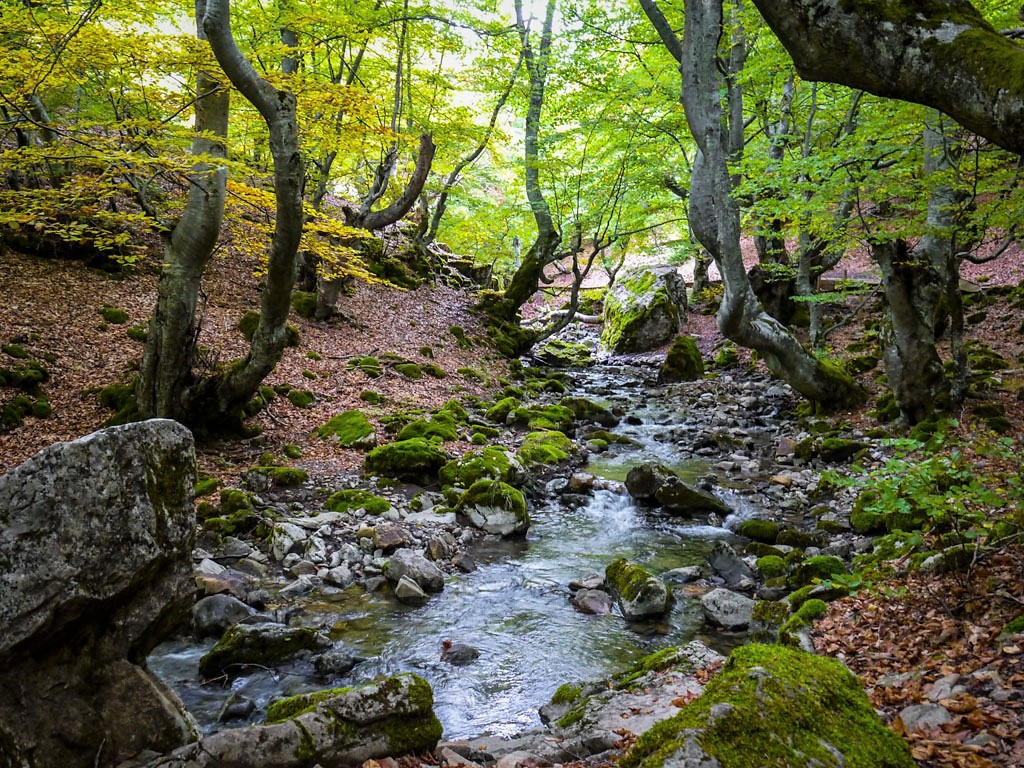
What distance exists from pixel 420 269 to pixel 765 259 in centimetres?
1108

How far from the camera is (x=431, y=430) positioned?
10.5 m

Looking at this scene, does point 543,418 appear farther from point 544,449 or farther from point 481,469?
point 481,469

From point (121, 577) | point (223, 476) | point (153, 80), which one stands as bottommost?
point (223, 476)

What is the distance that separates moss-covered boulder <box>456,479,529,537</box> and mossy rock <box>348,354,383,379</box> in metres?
5.41

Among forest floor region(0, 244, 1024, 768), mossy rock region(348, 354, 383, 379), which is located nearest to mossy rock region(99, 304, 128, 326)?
forest floor region(0, 244, 1024, 768)

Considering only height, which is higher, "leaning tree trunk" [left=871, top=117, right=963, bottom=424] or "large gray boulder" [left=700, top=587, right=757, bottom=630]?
"leaning tree trunk" [left=871, top=117, right=963, bottom=424]

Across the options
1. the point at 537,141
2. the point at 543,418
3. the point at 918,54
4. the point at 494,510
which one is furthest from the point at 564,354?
the point at 918,54

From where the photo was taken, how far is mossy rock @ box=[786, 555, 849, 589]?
5.75m

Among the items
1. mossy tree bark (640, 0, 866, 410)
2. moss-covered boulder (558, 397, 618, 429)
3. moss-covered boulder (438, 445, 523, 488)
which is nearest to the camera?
mossy tree bark (640, 0, 866, 410)

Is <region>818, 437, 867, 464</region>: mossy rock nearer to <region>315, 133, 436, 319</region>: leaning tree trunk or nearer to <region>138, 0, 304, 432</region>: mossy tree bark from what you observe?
<region>138, 0, 304, 432</region>: mossy tree bark

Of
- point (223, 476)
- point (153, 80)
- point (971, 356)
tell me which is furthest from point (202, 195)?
point (971, 356)

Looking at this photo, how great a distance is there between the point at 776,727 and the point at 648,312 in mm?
21247

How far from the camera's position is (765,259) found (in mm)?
17250

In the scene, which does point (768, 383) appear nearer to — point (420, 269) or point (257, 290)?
point (420, 269)
